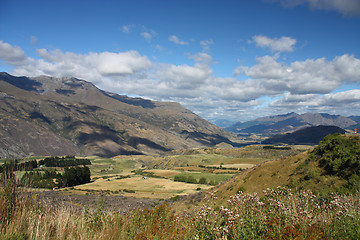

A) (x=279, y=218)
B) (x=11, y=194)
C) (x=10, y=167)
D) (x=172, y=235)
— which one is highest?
(x=10, y=167)

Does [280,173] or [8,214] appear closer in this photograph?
[8,214]

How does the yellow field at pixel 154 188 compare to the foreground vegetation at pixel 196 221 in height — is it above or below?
below

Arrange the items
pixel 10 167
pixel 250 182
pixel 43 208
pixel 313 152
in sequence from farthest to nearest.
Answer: pixel 250 182
pixel 313 152
pixel 43 208
pixel 10 167

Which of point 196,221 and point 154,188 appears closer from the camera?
point 196,221

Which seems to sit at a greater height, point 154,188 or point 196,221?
point 196,221

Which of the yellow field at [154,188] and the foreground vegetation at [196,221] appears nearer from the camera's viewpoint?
the foreground vegetation at [196,221]

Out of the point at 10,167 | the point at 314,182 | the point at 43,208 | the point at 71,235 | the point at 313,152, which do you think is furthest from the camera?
the point at 313,152

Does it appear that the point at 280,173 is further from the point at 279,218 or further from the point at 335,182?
the point at 279,218

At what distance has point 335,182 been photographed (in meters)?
20.5

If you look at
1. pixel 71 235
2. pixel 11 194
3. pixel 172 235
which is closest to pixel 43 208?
pixel 11 194

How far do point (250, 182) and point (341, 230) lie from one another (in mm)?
24882

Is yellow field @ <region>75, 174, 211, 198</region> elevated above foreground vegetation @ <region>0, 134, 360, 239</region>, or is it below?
below

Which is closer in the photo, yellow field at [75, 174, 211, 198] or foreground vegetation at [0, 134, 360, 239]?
foreground vegetation at [0, 134, 360, 239]

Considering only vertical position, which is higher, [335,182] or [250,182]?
[335,182]
